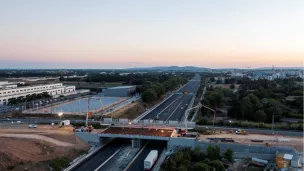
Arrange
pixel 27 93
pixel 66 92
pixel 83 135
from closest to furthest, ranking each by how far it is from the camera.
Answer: pixel 83 135
pixel 27 93
pixel 66 92

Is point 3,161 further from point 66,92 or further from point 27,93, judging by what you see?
point 66,92

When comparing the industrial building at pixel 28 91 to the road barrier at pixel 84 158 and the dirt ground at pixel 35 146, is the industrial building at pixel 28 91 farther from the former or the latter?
the road barrier at pixel 84 158

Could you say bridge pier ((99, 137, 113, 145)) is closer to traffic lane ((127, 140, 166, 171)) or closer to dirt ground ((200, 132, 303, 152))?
traffic lane ((127, 140, 166, 171))

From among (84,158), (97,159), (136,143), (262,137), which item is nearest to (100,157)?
(97,159)

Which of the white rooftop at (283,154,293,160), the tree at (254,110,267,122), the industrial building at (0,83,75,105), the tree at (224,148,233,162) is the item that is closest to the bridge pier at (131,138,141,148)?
the tree at (224,148,233,162)

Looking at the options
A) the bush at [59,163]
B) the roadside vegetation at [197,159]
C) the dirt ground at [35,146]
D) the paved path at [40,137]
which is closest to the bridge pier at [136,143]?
the dirt ground at [35,146]

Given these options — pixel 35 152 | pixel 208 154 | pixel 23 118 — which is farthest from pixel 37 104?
pixel 208 154
